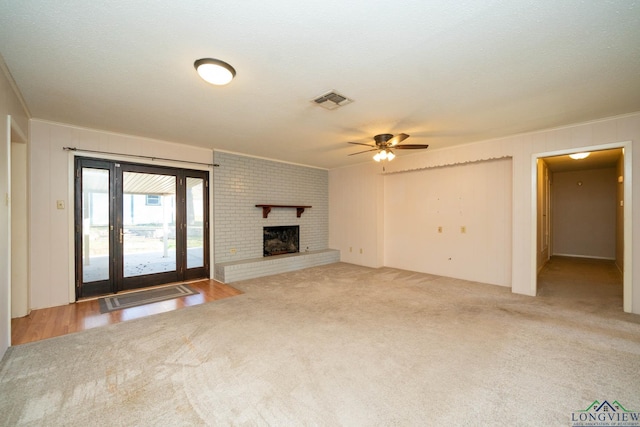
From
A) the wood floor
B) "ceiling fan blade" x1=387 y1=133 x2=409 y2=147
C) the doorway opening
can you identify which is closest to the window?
the wood floor

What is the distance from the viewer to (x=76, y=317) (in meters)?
3.25

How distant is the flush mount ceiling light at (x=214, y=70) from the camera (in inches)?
83.7

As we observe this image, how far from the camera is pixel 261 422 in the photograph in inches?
63.9

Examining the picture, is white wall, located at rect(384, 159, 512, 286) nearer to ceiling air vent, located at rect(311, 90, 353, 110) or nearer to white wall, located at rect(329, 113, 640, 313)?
white wall, located at rect(329, 113, 640, 313)

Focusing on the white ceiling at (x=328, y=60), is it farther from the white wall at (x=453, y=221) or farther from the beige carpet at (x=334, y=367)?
the beige carpet at (x=334, y=367)

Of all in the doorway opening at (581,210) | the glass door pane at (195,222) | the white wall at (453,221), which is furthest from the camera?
the doorway opening at (581,210)

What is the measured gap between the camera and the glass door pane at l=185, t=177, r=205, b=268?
16.2 ft

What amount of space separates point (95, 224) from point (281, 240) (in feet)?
11.5

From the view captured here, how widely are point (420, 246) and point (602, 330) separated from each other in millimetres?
3034

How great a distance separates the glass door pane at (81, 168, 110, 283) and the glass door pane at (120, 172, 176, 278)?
23 centimetres

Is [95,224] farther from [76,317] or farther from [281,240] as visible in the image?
[281,240]

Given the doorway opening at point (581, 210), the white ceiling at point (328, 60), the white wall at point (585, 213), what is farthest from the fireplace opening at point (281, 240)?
the white wall at point (585, 213)

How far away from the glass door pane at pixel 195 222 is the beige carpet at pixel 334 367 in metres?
1.65

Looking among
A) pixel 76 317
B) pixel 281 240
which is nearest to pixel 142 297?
pixel 76 317
